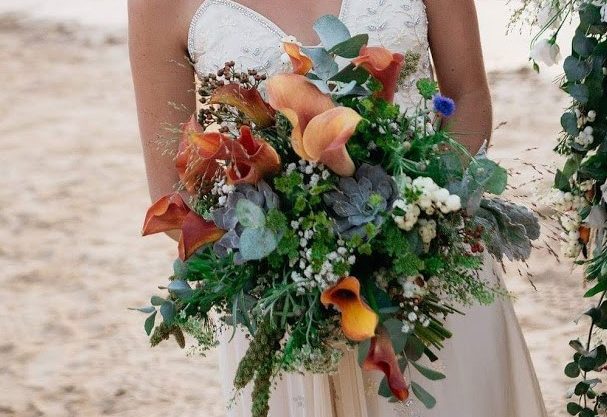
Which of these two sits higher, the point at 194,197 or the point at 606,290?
the point at 194,197

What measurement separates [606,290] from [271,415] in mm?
793

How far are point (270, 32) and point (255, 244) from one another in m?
0.86

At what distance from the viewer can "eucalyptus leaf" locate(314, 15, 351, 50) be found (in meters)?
1.71

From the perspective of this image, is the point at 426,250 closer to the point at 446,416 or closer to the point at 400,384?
the point at 400,384

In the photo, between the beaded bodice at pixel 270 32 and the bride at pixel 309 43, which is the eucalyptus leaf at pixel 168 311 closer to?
the bride at pixel 309 43

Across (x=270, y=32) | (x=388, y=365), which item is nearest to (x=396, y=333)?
(x=388, y=365)

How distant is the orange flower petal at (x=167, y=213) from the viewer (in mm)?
1773

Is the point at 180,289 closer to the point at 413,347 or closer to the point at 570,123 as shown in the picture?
the point at 413,347

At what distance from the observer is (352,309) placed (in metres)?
1.63

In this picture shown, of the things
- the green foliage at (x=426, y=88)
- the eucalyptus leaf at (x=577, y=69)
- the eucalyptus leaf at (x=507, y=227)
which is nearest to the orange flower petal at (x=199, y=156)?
the green foliage at (x=426, y=88)

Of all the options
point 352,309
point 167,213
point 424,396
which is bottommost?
point 424,396

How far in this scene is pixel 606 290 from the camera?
197cm

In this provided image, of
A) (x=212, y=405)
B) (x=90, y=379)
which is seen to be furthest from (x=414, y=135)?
(x=90, y=379)

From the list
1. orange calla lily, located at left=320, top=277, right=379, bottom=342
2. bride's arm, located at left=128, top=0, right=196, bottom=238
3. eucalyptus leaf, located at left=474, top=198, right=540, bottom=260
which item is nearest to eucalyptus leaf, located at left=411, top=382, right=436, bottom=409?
orange calla lily, located at left=320, top=277, right=379, bottom=342
